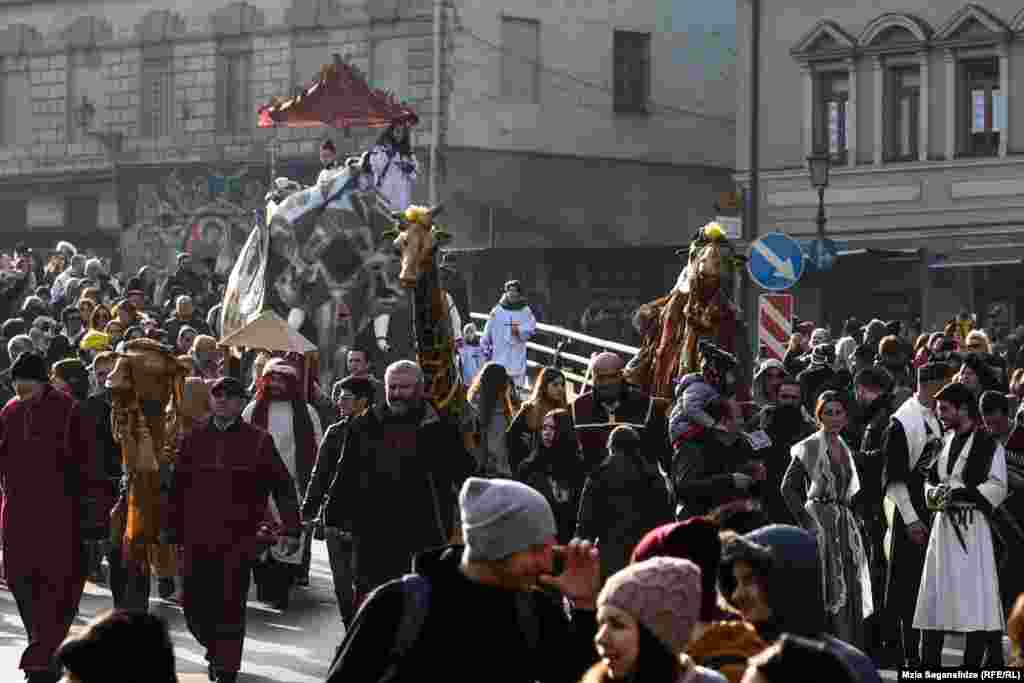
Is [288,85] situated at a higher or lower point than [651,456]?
higher

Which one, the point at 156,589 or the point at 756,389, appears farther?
the point at 156,589

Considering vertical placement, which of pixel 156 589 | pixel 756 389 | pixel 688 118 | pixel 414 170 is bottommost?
pixel 156 589

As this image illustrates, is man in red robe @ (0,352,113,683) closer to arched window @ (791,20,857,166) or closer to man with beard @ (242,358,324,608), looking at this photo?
man with beard @ (242,358,324,608)

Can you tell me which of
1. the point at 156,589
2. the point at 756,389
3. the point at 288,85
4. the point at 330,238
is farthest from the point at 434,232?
the point at 288,85

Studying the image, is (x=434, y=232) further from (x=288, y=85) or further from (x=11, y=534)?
(x=288, y=85)

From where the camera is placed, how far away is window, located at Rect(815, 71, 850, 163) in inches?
1848

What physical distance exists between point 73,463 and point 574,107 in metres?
40.4

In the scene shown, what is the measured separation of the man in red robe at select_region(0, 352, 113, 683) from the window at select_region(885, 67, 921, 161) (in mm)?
32465

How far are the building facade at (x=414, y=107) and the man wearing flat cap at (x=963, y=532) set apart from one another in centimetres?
3485

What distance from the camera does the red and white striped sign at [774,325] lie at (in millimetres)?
23281

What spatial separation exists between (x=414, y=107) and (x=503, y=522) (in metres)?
47.4

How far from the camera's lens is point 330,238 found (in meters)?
25.6

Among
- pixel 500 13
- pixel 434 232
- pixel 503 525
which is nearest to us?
pixel 503 525

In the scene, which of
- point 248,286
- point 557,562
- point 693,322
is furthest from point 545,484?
point 248,286
